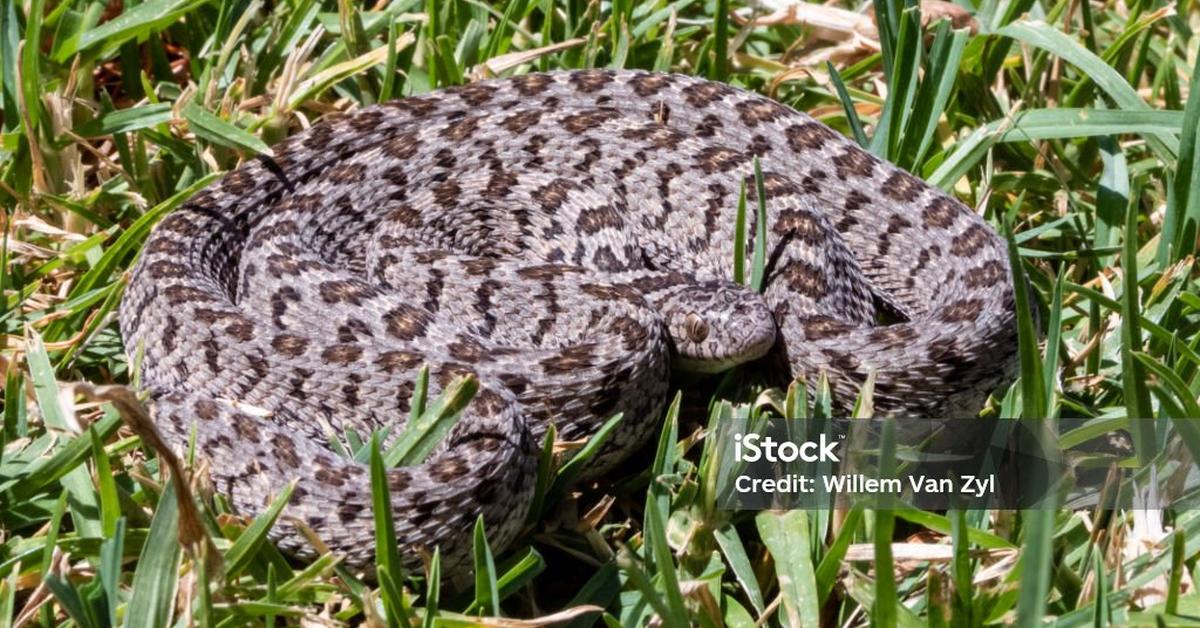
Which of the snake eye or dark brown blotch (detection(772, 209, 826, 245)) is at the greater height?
dark brown blotch (detection(772, 209, 826, 245))

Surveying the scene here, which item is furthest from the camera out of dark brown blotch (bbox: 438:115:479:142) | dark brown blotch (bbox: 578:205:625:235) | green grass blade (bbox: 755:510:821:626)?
dark brown blotch (bbox: 438:115:479:142)

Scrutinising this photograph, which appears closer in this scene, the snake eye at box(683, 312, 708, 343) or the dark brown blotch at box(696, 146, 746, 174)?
the snake eye at box(683, 312, 708, 343)

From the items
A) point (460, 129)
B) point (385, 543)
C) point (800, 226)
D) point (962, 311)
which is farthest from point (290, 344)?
point (962, 311)

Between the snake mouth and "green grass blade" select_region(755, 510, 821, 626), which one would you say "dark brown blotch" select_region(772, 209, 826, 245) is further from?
"green grass blade" select_region(755, 510, 821, 626)

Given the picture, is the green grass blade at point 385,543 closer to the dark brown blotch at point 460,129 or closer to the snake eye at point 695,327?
the snake eye at point 695,327

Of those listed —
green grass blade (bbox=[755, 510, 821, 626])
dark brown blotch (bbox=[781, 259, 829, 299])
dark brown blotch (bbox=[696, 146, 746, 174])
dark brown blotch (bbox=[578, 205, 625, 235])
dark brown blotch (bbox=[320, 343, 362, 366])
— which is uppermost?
dark brown blotch (bbox=[696, 146, 746, 174])

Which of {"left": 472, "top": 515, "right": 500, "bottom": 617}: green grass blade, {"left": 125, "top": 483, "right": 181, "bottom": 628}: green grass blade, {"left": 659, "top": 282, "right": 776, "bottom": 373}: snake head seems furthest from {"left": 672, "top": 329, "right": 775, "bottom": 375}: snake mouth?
{"left": 125, "top": 483, "right": 181, "bottom": 628}: green grass blade

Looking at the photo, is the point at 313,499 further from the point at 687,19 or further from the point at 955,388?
the point at 687,19

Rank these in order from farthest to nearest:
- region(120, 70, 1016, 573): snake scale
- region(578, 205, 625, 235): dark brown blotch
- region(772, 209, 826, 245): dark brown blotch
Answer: region(578, 205, 625, 235): dark brown blotch, region(772, 209, 826, 245): dark brown blotch, region(120, 70, 1016, 573): snake scale
